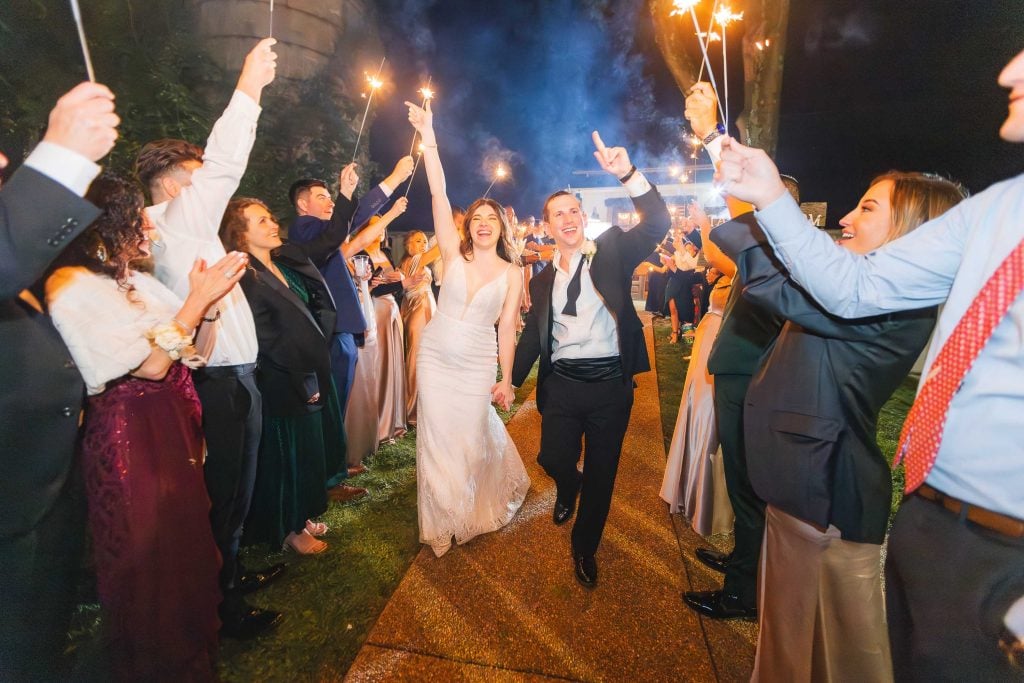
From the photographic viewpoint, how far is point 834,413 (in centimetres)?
172

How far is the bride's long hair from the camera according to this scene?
3.48 m

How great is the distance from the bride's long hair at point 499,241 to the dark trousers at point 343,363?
1634 millimetres

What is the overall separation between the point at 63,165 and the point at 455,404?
95.0 inches

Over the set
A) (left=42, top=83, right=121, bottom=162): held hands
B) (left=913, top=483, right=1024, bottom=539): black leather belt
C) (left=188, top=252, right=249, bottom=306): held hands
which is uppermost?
(left=42, top=83, right=121, bottom=162): held hands

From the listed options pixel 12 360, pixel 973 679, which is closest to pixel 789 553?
pixel 973 679

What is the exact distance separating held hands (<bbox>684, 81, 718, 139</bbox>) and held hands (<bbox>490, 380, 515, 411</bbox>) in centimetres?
205

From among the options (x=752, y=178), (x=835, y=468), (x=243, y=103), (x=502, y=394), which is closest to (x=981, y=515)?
(x=835, y=468)

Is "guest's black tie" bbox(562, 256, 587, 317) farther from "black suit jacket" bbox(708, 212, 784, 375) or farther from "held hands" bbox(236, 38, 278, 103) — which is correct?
"held hands" bbox(236, 38, 278, 103)

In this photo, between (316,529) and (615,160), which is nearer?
(615,160)

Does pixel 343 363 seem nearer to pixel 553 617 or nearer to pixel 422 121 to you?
pixel 422 121

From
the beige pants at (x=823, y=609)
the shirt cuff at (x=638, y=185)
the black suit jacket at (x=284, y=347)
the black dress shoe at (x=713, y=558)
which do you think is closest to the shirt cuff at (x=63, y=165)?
the black suit jacket at (x=284, y=347)

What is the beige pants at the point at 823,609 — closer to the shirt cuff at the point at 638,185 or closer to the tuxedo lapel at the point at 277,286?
the shirt cuff at the point at 638,185

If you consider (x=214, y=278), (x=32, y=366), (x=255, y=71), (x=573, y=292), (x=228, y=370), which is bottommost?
(x=228, y=370)

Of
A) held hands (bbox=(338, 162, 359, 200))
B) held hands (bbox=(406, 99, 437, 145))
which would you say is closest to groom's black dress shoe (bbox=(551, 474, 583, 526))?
held hands (bbox=(406, 99, 437, 145))
